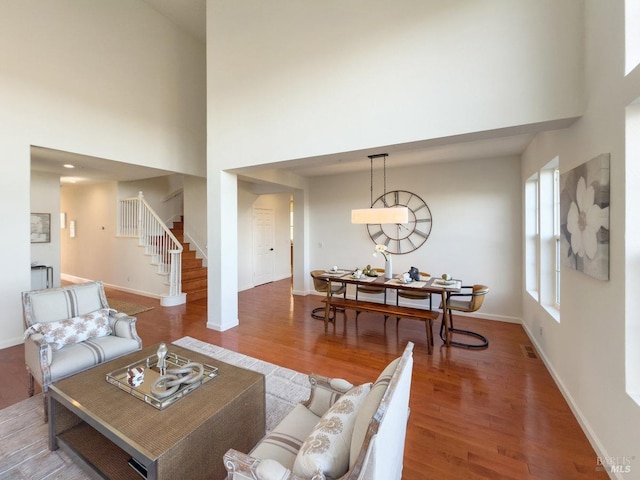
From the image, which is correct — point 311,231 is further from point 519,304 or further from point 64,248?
point 64,248

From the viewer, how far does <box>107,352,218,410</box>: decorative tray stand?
5.54 feet

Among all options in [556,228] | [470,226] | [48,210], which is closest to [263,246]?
[48,210]

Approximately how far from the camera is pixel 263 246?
7746mm

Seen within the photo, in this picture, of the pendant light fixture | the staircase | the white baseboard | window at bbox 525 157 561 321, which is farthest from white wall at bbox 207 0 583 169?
the staircase

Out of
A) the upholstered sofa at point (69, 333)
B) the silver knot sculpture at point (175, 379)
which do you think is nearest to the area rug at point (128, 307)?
the upholstered sofa at point (69, 333)

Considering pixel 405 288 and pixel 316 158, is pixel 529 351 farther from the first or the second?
pixel 316 158

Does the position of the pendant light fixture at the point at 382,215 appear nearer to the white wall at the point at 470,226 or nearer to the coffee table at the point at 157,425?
the white wall at the point at 470,226

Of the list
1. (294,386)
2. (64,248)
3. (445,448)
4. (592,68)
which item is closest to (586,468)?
(445,448)

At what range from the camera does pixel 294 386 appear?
8.79ft

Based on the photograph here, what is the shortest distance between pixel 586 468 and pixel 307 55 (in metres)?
4.62

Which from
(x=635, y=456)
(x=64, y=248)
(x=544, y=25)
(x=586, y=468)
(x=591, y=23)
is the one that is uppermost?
(x=544, y=25)

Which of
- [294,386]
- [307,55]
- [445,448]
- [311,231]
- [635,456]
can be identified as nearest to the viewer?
[635,456]

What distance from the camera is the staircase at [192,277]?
6.01m

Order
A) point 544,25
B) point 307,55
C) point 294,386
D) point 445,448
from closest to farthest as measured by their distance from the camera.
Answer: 1. point 445,448
2. point 544,25
3. point 294,386
4. point 307,55
